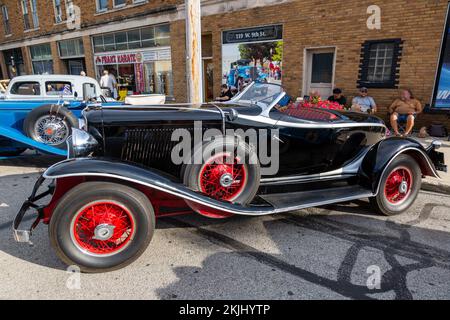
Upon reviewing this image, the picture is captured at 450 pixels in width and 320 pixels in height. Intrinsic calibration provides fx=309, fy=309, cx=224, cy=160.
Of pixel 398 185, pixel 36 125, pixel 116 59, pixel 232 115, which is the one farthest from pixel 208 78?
pixel 398 185

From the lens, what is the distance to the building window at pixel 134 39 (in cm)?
1260

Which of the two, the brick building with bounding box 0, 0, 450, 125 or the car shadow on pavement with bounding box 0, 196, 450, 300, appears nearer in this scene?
the car shadow on pavement with bounding box 0, 196, 450, 300

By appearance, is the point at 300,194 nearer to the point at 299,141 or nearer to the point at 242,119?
the point at 299,141

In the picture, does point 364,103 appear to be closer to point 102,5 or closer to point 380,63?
point 380,63

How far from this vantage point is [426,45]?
721 centimetres

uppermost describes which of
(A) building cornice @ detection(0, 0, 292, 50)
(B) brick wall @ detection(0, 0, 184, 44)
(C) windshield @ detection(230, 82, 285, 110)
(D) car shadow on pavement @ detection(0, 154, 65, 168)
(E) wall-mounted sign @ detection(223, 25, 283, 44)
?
(B) brick wall @ detection(0, 0, 184, 44)

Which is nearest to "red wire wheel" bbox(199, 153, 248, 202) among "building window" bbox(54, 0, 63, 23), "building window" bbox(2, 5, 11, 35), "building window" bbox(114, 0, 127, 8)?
"building window" bbox(114, 0, 127, 8)

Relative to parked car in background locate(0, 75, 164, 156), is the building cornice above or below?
above

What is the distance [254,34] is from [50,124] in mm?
6973

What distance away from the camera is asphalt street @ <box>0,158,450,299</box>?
2.38 metres

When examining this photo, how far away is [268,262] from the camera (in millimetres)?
2768

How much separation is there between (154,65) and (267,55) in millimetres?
5591

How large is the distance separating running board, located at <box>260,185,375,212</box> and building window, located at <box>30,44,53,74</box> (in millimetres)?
20176

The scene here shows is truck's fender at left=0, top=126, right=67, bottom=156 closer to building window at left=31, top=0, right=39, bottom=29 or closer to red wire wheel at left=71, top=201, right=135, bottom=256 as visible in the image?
red wire wheel at left=71, top=201, right=135, bottom=256
